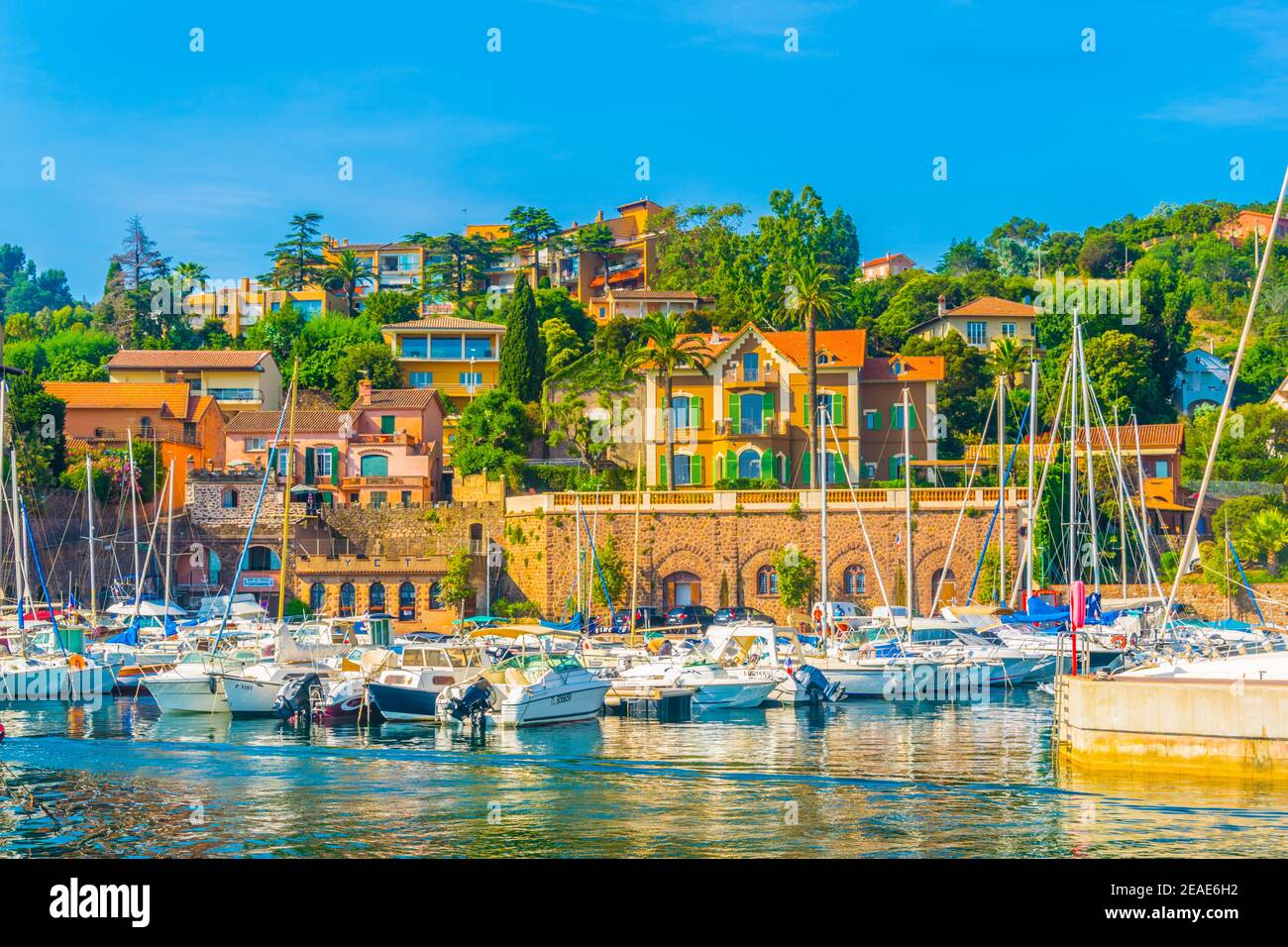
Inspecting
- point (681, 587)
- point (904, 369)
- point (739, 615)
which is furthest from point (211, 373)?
point (739, 615)

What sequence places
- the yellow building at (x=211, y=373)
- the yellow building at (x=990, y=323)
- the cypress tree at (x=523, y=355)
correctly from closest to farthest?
1. the cypress tree at (x=523, y=355)
2. the yellow building at (x=211, y=373)
3. the yellow building at (x=990, y=323)

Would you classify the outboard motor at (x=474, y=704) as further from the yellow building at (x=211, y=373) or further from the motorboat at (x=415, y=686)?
the yellow building at (x=211, y=373)

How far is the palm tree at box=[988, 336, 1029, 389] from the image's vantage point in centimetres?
8362

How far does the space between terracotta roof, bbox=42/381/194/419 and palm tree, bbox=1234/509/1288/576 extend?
5283 cm

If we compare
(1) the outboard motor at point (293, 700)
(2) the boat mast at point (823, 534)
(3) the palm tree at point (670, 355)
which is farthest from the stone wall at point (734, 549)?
(1) the outboard motor at point (293, 700)

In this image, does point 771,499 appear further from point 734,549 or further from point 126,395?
point 126,395

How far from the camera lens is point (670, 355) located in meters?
72.4

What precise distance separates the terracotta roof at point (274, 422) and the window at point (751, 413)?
67.0ft

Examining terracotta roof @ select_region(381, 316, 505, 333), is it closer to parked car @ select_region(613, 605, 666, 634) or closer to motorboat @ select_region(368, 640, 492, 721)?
parked car @ select_region(613, 605, 666, 634)

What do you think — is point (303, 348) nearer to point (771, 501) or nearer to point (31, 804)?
point (771, 501)

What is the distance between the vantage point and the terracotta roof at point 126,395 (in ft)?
267

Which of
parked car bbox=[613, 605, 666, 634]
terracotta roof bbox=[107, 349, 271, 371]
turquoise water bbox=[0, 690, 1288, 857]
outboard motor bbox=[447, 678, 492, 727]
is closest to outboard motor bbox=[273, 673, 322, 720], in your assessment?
turquoise water bbox=[0, 690, 1288, 857]

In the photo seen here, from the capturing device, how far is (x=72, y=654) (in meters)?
45.7

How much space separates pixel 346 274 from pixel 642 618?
67322 mm
